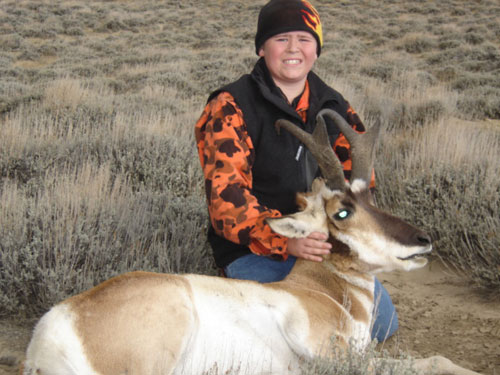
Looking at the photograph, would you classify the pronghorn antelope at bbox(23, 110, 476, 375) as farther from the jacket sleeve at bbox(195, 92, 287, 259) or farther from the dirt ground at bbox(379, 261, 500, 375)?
the dirt ground at bbox(379, 261, 500, 375)

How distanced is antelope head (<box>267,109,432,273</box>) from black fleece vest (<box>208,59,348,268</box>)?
1.50 feet

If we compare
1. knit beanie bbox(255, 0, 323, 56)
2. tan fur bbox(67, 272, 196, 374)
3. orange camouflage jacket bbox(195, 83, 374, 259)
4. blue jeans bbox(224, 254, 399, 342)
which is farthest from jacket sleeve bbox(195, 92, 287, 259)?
tan fur bbox(67, 272, 196, 374)

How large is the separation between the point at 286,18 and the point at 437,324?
2623 mm

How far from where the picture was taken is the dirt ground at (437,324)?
3.41 meters

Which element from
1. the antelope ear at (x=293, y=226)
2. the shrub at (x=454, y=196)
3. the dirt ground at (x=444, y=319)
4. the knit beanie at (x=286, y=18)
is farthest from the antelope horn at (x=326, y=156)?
the shrub at (x=454, y=196)

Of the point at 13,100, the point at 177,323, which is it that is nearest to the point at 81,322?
the point at 177,323

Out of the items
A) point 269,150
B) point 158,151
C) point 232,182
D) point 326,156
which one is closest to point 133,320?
point 232,182

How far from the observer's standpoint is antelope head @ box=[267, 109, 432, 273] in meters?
3.00

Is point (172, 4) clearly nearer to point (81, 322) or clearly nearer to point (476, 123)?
point (476, 123)

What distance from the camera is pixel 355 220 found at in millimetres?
3090

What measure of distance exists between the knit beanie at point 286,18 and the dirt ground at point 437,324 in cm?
232

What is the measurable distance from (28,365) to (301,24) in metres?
2.78

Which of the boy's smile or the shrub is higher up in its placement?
the boy's smile

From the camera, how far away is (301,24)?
369cm
